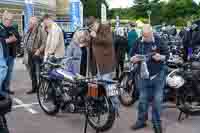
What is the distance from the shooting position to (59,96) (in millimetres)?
6441

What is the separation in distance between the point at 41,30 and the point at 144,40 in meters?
3.76

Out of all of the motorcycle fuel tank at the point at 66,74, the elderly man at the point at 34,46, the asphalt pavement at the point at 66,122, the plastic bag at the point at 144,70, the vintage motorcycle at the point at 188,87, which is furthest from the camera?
the elderly man at the point at 34,46

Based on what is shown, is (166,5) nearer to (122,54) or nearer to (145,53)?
(122,54)

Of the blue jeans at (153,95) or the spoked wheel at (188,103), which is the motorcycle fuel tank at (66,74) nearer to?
the blue jeans at (153,95)

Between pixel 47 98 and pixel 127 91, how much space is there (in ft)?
5.16

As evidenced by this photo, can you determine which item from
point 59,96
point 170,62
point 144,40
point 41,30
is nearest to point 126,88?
point 170,62

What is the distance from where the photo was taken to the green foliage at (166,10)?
66287 millimetres

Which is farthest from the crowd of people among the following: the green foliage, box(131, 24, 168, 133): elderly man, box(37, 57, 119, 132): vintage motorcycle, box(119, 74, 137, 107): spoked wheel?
the green foliage

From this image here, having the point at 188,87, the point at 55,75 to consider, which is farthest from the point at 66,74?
the point at 188,87

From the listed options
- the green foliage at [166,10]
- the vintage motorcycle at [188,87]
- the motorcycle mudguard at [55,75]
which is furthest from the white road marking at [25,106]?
the green foliage at [166,10]

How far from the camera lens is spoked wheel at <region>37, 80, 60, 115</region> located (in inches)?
262

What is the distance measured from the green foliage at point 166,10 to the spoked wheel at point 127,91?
56.0 metres

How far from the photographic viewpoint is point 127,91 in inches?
289

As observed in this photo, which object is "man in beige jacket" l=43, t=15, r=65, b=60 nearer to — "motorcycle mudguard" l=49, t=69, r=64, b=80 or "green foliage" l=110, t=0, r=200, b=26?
"motorcycle mudguard" l=49, t=69, r=64, b=80
